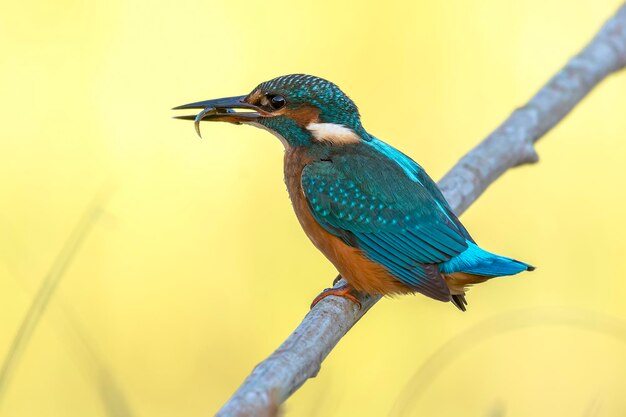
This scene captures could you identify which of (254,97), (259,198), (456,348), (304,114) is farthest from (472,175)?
(259,198)

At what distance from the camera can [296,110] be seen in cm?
230

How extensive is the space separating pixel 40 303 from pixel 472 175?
1313mm

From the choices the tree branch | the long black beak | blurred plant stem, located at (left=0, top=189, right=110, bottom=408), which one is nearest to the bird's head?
the long black beak

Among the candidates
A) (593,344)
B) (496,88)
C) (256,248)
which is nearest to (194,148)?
(256,248)

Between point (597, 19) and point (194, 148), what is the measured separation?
1.67 metres

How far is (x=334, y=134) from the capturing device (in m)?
2.31

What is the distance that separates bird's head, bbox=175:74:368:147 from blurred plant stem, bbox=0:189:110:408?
671mm

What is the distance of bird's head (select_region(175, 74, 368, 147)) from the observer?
2287mm

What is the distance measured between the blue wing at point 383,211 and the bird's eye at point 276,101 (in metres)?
0.15

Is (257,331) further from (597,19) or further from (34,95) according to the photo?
(597,19)

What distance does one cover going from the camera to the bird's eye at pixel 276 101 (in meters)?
2.29

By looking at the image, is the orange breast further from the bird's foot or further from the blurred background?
the blurred background

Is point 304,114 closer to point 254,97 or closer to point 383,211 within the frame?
point 254,97

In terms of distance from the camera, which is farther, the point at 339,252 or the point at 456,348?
the point at 339,252
